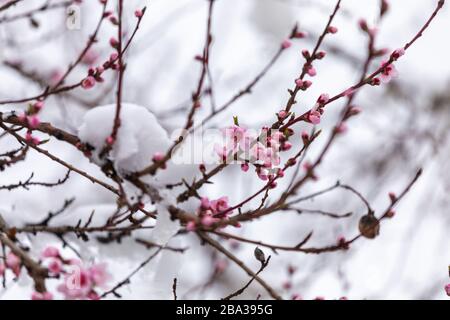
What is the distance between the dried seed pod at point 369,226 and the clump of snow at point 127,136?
Answer: 2.47 feet

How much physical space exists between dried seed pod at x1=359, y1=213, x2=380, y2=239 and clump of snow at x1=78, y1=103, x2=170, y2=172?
754 millimetres

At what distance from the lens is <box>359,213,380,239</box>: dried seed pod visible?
75.9 inches

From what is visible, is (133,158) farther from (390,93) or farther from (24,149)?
(390,93)

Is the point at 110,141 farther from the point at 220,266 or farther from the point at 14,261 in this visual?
the point at 220,266

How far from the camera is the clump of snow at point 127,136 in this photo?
5.65 feet

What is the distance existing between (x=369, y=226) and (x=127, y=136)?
906mm

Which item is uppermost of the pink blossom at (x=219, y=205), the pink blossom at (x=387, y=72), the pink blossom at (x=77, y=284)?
the pink blossom at (x=387, y=72)

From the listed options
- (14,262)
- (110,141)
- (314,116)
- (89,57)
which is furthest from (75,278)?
(89,57)

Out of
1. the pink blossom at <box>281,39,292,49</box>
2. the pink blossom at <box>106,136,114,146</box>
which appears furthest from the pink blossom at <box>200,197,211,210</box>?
the pink blossom at <box>281,39,292,49</box>

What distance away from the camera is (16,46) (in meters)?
4.50

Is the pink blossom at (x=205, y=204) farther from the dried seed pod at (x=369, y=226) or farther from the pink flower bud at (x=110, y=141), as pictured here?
the dried seed pod at (x=369, y=226)

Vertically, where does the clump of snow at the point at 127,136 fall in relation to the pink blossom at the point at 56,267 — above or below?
above

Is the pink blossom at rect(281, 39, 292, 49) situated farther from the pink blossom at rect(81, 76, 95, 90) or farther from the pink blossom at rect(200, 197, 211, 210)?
the pink blossom at rect(200, 197, 211, 210)

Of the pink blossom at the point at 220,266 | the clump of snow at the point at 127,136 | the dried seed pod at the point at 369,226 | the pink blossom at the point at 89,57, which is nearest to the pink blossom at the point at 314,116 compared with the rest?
the dried seed pod at the point at 369,226
